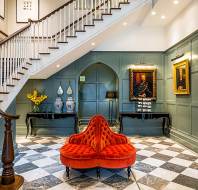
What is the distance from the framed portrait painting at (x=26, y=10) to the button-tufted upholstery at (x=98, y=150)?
17.8 feet

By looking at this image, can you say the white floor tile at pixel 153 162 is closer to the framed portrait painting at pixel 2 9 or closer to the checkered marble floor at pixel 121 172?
the checkered marble floor at pixel 121 172

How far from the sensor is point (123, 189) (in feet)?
9.25

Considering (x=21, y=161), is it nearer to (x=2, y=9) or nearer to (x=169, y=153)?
(x=169, y=153)

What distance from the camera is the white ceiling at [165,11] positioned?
189 inches

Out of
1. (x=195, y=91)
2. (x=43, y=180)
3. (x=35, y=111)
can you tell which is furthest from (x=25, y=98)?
(x=195, y=91)

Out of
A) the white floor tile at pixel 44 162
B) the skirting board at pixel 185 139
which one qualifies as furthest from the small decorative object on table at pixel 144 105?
the white floor tile at pixel 44 162

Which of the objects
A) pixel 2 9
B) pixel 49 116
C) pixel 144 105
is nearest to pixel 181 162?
pixel 144 105

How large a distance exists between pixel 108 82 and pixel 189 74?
4239mm

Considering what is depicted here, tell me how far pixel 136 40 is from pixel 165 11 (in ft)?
5.14

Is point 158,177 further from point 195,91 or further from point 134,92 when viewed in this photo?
point 134,92

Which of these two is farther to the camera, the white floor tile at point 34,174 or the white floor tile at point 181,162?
the white floor tile at point 181,162

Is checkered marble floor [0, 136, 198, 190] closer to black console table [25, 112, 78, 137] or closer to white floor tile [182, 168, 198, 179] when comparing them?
white floor tile [182, 168, 198, 179]

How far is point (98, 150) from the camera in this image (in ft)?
10.4

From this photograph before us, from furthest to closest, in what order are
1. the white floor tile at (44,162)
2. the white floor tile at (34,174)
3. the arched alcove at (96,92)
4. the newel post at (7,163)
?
the arched alcove at (96,92), the white floor tile at (44,162), the white floor tile at (34,174), the newel post at (7,163)
